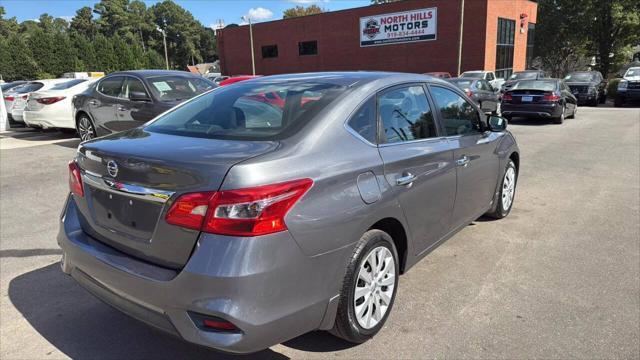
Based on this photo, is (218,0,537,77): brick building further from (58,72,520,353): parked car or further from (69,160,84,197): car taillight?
(69,160,84,197): car taillight

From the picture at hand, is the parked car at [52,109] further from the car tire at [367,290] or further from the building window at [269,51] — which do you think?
the building window at [269,51]

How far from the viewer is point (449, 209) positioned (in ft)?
12.3

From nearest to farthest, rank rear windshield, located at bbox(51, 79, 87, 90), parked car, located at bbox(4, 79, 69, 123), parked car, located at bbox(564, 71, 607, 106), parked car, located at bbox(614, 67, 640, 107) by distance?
rear windshield, located at bbox(51, 79, 87, 90) < parked car, located at bbox(4, 79, 69, 123) < parked car, located at bbox(614, 67, 640, 107) < parked car, located at bbox(564, 71, 607, 106)

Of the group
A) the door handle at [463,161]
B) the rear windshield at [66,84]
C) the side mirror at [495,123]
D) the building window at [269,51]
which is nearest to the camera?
the door handle at [463,161]

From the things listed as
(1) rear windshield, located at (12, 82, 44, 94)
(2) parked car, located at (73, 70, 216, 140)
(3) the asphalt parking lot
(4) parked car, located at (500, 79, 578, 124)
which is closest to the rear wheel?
(2) parked car, located at (73, 70, 216, 140)

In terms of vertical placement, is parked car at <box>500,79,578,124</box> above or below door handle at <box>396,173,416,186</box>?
below

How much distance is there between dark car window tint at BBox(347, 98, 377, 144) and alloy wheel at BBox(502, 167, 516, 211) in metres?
2.54

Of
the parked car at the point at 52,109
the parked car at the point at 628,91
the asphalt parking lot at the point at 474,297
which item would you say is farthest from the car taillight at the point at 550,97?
the parked car at the point at 52,109

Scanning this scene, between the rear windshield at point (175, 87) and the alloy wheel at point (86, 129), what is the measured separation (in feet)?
6.67

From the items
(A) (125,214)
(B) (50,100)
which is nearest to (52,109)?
(B) (50,100)

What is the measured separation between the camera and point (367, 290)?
2.88 meters

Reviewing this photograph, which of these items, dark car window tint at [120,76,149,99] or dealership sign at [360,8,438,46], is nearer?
dark car window tint at [120,76,149,99]

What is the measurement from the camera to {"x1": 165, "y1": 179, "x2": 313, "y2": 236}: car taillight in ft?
7.20

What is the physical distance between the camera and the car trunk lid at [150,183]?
7.49 feet
